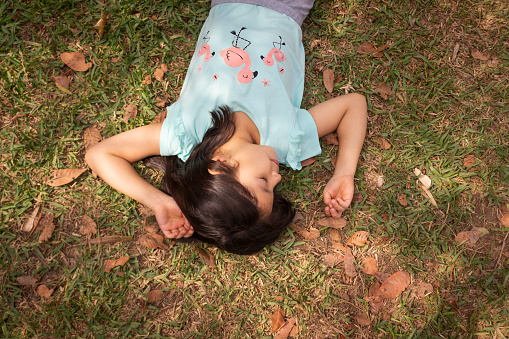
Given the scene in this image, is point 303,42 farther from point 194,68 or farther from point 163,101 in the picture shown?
point 163,101

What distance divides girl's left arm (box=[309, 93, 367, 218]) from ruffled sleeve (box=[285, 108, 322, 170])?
0.12m

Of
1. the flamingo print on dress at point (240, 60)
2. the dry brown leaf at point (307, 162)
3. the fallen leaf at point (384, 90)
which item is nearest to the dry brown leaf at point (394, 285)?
the dry brown leaf at point (307, 162)

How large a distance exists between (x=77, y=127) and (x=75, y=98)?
26cm

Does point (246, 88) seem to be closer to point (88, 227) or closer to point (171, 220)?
point (171, 220)

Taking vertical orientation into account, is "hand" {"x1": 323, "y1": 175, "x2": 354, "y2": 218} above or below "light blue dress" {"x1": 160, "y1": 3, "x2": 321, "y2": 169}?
below

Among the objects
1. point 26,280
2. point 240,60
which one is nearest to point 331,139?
point 240,60

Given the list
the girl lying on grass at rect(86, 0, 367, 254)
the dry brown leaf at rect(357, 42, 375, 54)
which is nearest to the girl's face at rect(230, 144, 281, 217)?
the girl lying on grass at rect(86, 0, 367, 254)

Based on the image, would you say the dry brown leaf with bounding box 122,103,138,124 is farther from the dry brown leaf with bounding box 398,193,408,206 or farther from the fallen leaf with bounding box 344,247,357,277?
the dry brown leaf with bounding box 398,193,408,206

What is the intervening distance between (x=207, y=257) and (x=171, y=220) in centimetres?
43

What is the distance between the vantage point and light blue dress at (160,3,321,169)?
2.73 metres

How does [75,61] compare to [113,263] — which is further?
[75,61]

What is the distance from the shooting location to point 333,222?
3.04 m

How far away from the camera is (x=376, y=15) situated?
11.1 ft

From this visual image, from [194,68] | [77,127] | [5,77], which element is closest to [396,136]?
[194,68]
